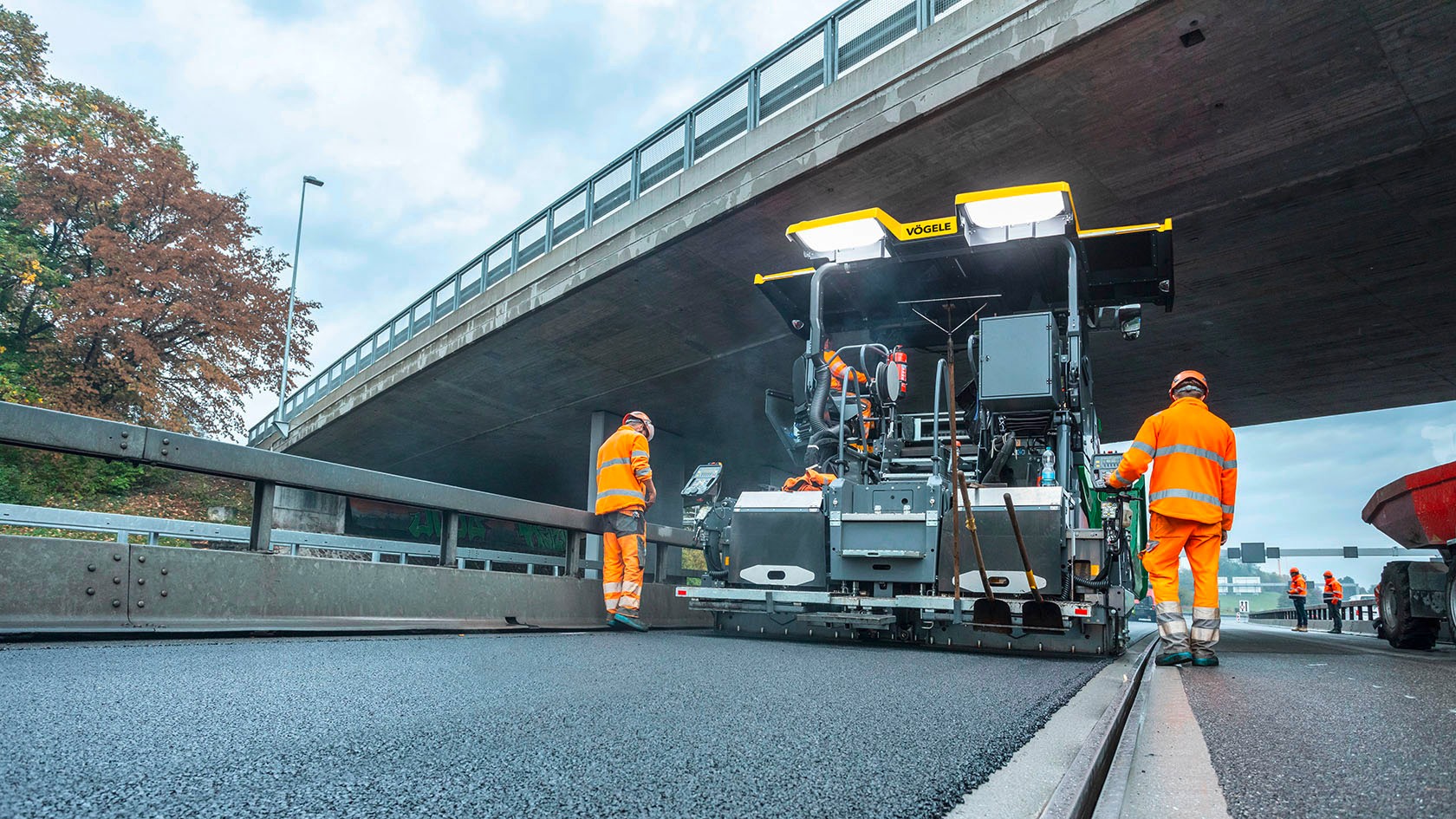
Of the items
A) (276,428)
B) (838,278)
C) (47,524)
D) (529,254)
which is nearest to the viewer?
(47,524)

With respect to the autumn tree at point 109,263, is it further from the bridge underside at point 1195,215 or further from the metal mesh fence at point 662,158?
the metal mesh fence at point 662,158

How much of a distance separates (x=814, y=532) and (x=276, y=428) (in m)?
25.5

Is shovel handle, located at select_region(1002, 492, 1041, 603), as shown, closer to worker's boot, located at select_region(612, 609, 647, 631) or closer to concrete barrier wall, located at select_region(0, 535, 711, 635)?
worker's boot, located at select_region(612, 609, 647, 631)

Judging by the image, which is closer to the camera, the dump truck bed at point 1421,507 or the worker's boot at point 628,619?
the dump truck bed at point 1421,507

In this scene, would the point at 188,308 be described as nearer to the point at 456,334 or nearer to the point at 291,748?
the point at 456,334

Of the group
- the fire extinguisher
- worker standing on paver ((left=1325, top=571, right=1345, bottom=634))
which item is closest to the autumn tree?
the fire extinguisher

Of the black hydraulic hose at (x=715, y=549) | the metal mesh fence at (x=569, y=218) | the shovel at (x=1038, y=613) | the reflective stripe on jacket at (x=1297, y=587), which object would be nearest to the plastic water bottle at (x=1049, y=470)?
the shovel at (x=1038, y=613)

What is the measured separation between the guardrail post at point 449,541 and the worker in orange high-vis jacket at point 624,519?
1.36m

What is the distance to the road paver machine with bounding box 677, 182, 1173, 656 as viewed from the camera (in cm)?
588

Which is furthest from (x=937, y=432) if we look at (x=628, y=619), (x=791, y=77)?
(x=791, y=77)

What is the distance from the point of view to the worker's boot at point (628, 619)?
7.49 metres

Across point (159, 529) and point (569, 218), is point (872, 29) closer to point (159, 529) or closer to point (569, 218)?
point (569, 218)

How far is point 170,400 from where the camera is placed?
70.2 ft

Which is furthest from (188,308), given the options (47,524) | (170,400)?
(47,524)
